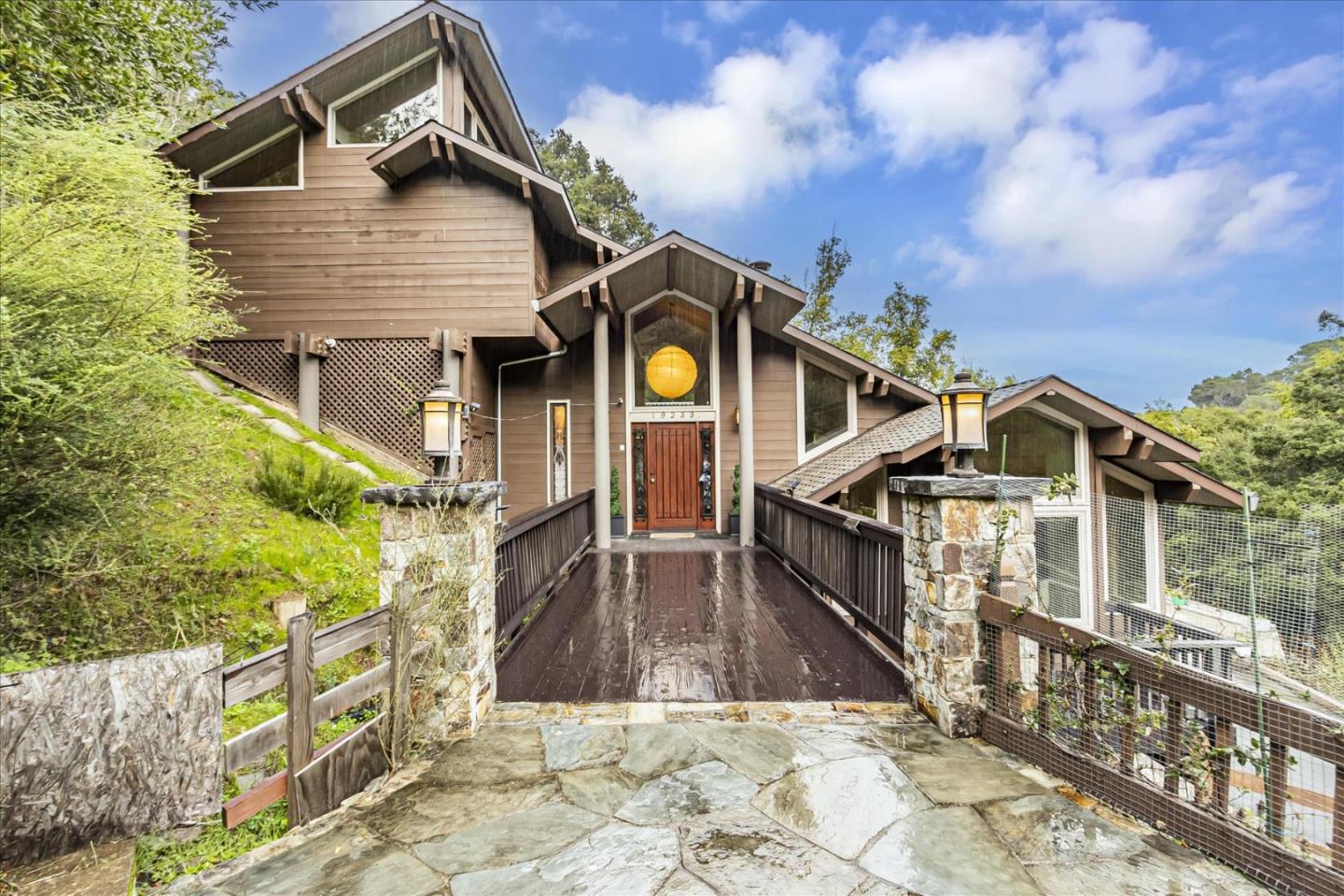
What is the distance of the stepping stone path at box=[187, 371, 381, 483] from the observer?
6.57m

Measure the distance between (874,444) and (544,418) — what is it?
497 centimetres

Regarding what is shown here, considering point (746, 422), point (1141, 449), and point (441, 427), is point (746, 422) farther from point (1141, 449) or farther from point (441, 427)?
point (441, 427)

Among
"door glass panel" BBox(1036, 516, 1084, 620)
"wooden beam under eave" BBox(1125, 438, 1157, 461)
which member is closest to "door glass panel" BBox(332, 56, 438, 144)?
"door glass panel" BBox(1036, 516, 1084, 620)

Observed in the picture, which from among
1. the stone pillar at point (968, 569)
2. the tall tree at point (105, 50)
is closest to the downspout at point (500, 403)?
the tall tree at point (105, 50)

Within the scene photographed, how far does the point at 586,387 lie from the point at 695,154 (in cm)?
3209

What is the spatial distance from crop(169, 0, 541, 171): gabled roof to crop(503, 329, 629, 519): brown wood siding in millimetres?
4450

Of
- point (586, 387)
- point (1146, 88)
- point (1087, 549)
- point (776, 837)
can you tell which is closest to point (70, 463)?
point (776, 837)

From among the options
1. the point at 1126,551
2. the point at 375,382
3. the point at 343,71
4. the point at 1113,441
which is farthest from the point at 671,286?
the point at 1126,551

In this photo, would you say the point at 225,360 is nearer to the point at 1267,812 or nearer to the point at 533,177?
the point at 533,177

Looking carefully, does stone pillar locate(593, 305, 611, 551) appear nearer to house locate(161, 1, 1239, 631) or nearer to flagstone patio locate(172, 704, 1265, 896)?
house locate(161, 1, 1239, 631)

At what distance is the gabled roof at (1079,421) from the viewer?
6891 mm

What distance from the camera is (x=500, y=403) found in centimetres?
914

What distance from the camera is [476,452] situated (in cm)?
837

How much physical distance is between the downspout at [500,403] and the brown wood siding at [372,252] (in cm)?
117
